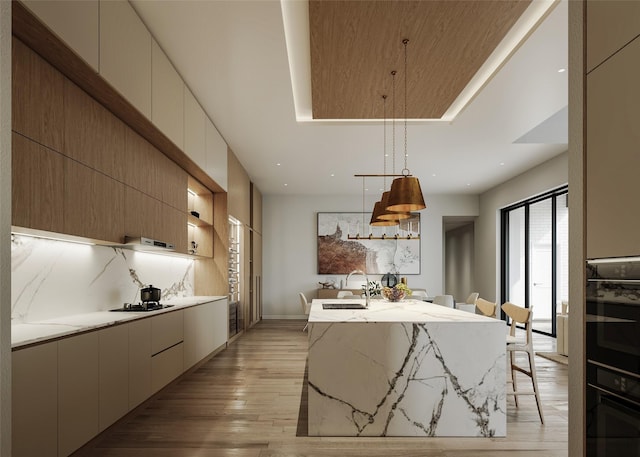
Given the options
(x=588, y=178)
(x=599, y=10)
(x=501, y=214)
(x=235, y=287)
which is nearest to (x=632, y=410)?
(x=588, y=178)

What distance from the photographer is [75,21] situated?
233cm

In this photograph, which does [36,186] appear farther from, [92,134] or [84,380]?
[84,380]

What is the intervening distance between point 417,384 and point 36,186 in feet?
8.45

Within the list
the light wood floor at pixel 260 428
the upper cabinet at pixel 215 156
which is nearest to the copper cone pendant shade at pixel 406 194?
the light wood floor at pixel 260 428

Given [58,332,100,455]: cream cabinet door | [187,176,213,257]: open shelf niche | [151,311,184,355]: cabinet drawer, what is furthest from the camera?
[187,176,213,257]: open shelf niche

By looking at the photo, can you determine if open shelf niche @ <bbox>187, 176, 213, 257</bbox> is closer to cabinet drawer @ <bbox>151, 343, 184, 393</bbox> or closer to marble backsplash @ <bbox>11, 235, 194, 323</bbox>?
marble backsplash @ <bbox>11, 235, 194, 323</bbox>

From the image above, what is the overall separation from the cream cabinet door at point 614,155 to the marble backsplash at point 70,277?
2992mm

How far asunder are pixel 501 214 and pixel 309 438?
7.98 metres

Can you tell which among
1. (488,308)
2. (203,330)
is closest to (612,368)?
(488,308)

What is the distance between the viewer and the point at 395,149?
6.54 meters

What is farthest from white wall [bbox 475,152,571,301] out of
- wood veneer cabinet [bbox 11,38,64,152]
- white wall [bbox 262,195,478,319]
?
wood veneer cabinet [bbox 11,38,64,152]

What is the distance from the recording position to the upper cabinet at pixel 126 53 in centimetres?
267

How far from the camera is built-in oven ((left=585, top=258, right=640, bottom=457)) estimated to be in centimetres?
129

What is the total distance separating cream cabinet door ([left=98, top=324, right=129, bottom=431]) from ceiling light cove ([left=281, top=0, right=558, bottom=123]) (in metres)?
2.58
